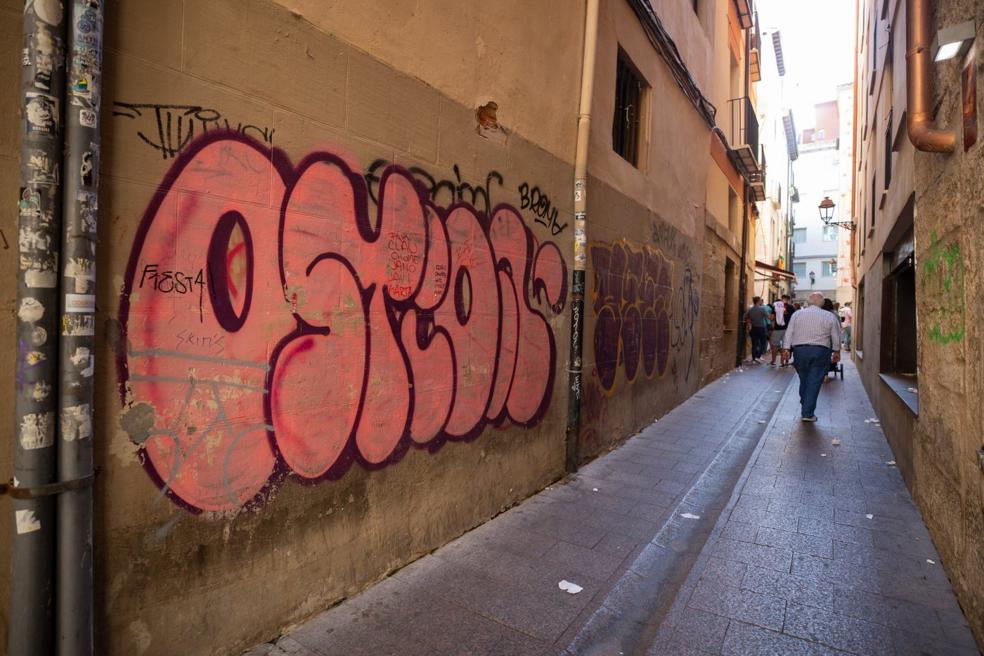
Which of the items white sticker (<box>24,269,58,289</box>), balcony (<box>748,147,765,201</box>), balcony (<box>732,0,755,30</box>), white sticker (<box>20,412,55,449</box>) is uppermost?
balcony (<box>732,0,755,30</box>)

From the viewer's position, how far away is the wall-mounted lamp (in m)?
2.82

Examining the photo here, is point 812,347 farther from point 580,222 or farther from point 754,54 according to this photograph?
point 754,54

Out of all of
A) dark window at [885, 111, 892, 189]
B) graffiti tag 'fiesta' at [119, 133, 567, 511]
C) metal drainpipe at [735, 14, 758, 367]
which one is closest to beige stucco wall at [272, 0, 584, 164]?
graffiti tag 'fiesta' at [119, 133, 567, 511]

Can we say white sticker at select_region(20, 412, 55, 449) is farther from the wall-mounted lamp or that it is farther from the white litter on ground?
the wall-mounted lamp

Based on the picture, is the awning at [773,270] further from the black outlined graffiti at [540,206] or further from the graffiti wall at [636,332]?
the black outlined graffiti at [540,206]

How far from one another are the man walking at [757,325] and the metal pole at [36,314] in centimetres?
1633

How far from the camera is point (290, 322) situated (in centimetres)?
256

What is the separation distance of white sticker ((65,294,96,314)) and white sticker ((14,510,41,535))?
643mm

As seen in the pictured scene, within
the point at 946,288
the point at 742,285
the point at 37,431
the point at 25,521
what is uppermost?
the point at 742,285

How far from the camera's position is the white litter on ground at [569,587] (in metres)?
3.06

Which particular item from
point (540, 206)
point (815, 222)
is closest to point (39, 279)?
point (540, 206)

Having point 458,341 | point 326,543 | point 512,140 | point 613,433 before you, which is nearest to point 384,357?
point 458,341

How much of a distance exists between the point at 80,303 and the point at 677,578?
10.6 feet

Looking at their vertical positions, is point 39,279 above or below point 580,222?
below
